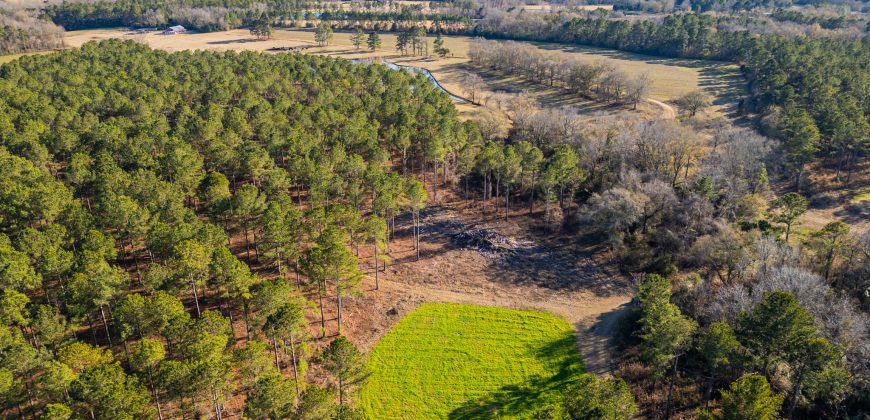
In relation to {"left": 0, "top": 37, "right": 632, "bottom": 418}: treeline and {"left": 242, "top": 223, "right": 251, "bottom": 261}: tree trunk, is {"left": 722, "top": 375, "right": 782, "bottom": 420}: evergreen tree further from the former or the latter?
{"left": 242, "top": 223, "right": 251, "bottom": 261}: tree trunk

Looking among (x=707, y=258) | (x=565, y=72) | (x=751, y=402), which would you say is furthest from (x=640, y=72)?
(x=751, y=402)

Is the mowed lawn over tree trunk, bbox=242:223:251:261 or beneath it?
beneath

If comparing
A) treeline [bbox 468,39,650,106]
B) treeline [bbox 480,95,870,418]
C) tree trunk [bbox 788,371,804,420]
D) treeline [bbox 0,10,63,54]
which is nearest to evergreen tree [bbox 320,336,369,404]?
treeline [bbox 480,95,870,418]

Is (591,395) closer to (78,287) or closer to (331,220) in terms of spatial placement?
(331,220)

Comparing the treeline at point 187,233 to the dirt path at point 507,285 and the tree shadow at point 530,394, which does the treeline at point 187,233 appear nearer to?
the dirt path at point 507,285

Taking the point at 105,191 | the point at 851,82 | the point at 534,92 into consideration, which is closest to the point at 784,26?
the point at 851,82

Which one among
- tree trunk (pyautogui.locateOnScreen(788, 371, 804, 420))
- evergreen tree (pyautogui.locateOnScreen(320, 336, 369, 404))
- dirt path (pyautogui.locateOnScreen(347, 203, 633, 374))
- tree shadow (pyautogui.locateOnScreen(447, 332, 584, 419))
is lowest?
tree shadow (pyautogui.locateOnScreen(447, 332, 584, 419))

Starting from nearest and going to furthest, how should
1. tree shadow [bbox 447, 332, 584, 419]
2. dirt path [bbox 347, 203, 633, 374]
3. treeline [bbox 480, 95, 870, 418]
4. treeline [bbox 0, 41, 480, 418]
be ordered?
treeline [bbox 0, 41, 480, 418] → treeline [bbox 480, 95, 870, 418] → tree shadow [bbox 447, 332, 584, 419] → dirt path [bbox 347, 203, 633, 374]
